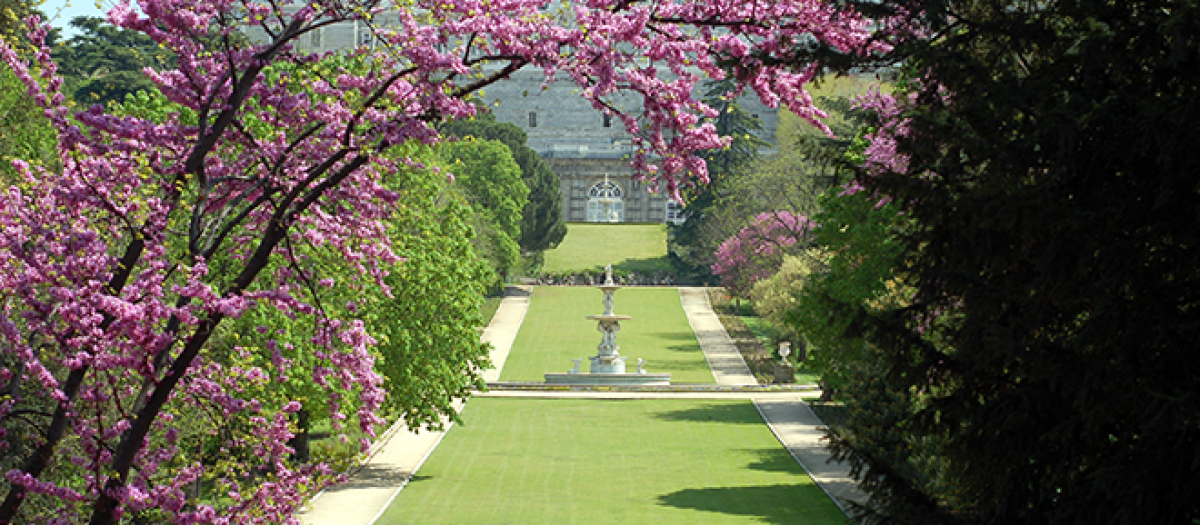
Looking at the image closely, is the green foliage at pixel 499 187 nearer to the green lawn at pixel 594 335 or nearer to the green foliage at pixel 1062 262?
the green lawn at pixel 594 335

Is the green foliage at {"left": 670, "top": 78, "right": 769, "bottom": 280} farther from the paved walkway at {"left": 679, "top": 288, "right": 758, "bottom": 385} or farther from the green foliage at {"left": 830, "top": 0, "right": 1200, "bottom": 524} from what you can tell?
the green foliage at {"left": 830, "top": 0, "right": 1200, "bottom": 524}

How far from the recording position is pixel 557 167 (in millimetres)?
98625

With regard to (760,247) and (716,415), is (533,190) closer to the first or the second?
(760,247)

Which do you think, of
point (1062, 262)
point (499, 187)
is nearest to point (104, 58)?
point (499, 187)

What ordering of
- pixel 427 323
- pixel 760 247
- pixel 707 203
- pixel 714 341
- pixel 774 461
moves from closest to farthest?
1. pixel 427 323
2. pixel 774 461
3. pixel 760 247
4. pixel 714 341
5. pixel 707 203

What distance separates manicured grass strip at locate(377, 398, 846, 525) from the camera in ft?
77.9

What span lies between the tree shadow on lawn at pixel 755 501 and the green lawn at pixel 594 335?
17.8m

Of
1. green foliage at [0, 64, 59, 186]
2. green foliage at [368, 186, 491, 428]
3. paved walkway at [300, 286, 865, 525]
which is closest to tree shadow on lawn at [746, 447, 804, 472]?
paved walkway at [300, 286, 865, 525]

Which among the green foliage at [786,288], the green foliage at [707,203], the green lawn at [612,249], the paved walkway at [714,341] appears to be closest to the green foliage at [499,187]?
the green lawn at [612,249]

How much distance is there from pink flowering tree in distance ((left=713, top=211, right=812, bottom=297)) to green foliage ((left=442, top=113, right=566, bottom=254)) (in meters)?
17.2

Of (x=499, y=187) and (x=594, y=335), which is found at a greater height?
(x=499, y=187)

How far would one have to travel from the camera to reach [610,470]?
2853 cm

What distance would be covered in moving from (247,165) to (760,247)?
4563 cm

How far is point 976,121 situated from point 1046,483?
2.48 m
